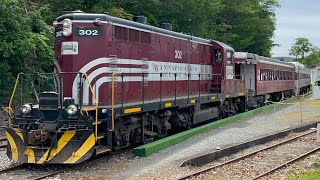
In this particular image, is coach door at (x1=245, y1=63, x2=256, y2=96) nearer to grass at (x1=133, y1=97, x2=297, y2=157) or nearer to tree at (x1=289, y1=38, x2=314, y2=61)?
grass at (x1=133, y1=97, x2=297, y2=157)

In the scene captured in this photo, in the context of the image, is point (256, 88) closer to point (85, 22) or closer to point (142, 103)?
point (142, 103)

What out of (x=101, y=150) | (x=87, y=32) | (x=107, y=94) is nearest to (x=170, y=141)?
(x=107, y=94)

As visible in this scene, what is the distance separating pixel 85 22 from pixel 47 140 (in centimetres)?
309

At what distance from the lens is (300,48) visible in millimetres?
122938

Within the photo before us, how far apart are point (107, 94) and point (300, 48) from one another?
398 ft

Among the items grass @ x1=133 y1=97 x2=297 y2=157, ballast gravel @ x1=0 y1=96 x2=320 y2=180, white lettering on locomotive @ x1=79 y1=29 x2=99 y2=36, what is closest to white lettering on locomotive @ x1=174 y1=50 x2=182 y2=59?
A: grass @ x1=133 y1=97 x2=297 y2=157

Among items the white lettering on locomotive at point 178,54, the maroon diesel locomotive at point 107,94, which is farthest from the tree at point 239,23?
the maroon diesel locomotive at point 107,94

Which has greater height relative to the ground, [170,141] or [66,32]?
[66,32]

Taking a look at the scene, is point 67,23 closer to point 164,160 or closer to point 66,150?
point 66,150

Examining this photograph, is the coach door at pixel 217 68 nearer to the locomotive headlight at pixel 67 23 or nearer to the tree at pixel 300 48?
the locomotive headlight at pixel 67 23

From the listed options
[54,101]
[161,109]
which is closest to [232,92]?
[161,109]

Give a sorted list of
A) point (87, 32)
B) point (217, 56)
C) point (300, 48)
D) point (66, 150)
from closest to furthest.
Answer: point (66, 150)
point (87, 32)
point (217, 56)
point (300, 48)

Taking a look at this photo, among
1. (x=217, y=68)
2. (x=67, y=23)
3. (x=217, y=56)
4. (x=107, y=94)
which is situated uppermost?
(x=67, y=23)

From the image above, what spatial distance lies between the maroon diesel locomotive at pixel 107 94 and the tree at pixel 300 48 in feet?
377
